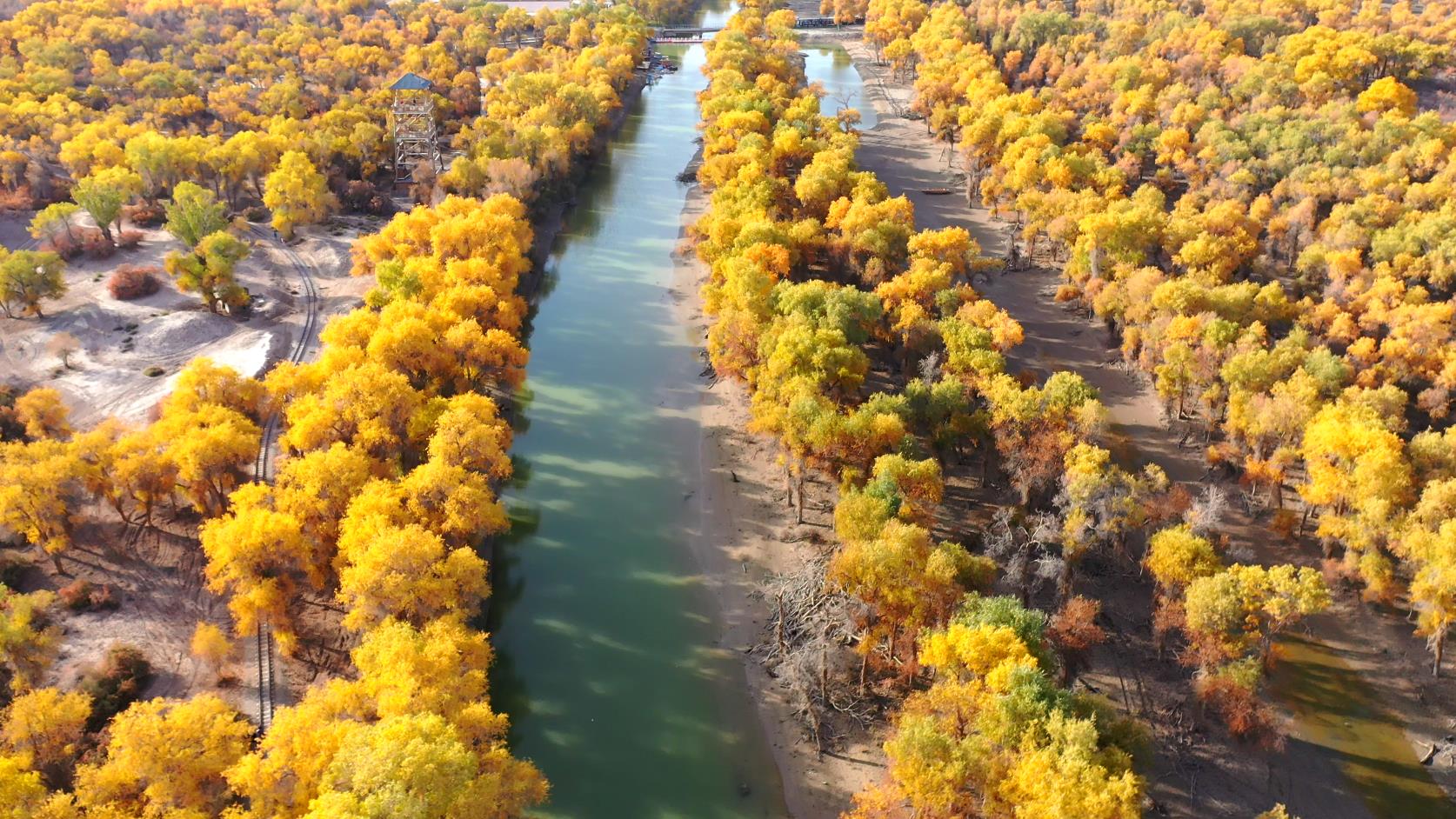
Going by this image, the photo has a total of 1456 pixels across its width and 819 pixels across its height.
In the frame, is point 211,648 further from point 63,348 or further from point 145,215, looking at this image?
point 145,215

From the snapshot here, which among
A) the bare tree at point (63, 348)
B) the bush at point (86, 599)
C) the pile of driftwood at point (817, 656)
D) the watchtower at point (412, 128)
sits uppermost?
the watchtower at point (412, 128)

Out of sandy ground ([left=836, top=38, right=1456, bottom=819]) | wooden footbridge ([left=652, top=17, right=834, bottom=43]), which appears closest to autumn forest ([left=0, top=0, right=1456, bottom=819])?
sandy ground ([left=836, top=38, right=1456, bottom=819])

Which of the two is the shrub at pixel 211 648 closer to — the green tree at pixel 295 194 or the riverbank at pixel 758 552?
the riverbank at pixel 758 552

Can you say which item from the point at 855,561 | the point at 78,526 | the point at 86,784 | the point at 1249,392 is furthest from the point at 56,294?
the point at 1249,392

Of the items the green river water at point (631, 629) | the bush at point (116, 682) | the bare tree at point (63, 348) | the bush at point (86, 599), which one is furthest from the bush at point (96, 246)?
the bush at point (116, 682)

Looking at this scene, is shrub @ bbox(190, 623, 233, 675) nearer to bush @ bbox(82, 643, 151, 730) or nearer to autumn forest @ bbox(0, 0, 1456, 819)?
autumn forest @ bbox(0, 0, 1456, 819)

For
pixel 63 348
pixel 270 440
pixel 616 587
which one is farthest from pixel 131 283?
pixel 616 587
